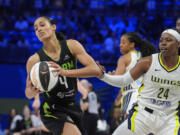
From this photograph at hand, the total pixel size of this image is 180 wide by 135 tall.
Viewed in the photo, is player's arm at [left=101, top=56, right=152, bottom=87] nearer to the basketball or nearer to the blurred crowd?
the basketball

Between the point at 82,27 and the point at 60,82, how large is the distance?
9.32 metres

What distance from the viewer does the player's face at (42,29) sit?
14.3 ft

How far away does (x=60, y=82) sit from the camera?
441 centimetres

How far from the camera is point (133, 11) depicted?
1456cm

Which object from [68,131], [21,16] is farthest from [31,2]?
[68,131]

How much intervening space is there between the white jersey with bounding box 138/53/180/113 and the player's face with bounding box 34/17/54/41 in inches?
53.6

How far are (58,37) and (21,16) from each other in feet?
31.0

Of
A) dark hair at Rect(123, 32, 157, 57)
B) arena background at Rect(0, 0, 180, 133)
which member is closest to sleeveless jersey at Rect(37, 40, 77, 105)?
dark hair at Rect(123, 32, 157, 57)

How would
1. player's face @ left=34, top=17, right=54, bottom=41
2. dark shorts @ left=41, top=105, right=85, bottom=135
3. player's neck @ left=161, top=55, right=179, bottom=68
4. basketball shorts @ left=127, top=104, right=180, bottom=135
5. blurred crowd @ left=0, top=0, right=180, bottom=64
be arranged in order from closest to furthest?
1. basketball shorts @ left=127, top=104, right=180, bottom=135
2. player's neck @ left=161, top=55, right=179, bottom=68
3. player's face @ left=34, top=17, right=54, bottom=41
4. dark shorts @ left=41, top=105, right=85, bottom=135
5. blurred crowd @ left=0, top=0, right=180, bottom=64

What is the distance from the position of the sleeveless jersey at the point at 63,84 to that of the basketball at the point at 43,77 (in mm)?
415

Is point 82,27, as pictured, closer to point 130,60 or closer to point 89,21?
point 89,21

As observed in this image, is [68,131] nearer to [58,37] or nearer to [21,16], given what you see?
[58,37]

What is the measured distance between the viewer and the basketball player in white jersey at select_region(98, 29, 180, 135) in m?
3.84

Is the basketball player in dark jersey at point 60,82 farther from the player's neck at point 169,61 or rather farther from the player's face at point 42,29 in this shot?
the player's neck at point 169,61
